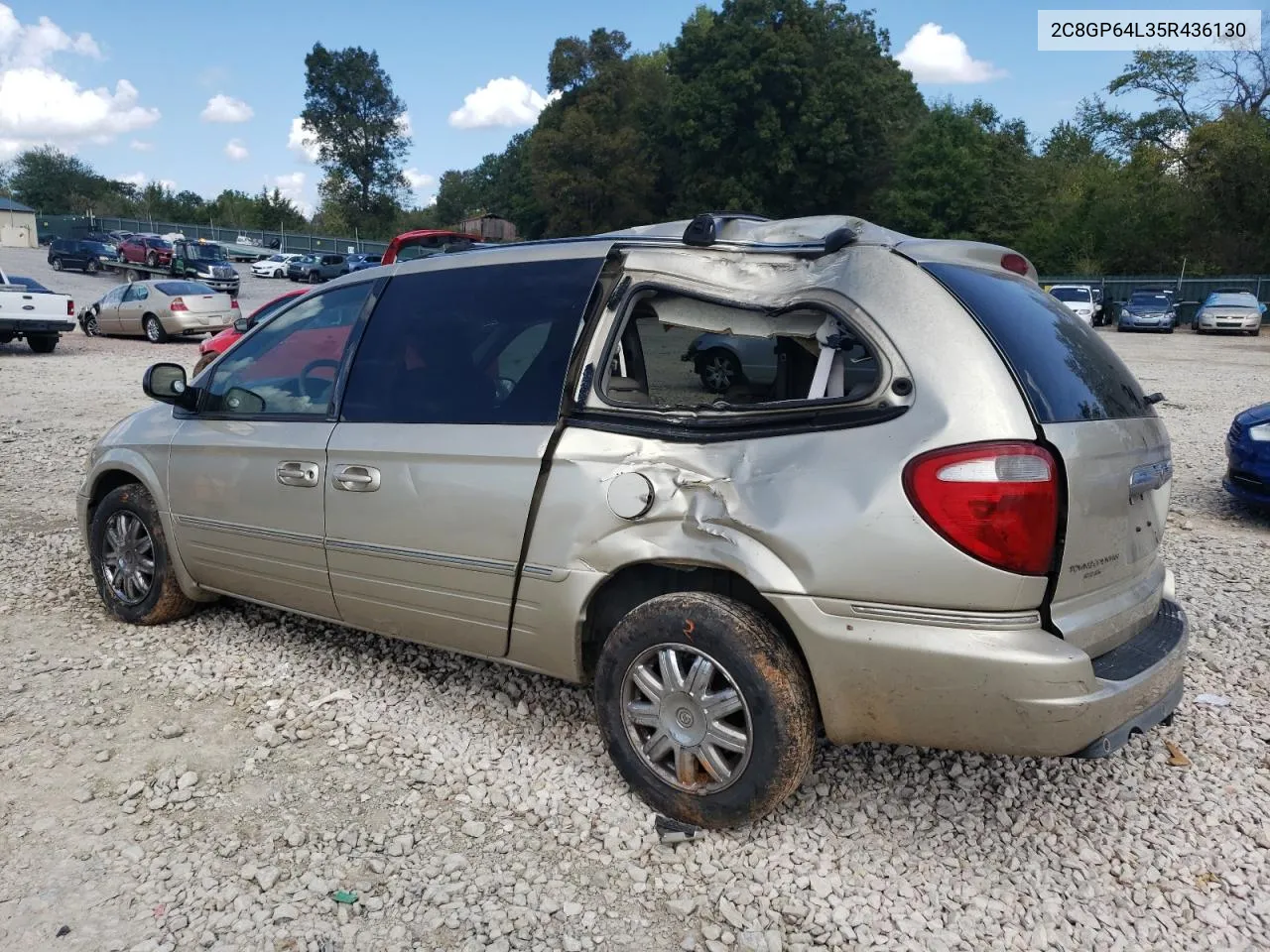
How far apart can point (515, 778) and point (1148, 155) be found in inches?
2119

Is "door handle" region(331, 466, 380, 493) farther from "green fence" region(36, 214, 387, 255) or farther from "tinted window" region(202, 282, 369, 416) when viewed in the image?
"green fence" region(36, 214, 387, 255)

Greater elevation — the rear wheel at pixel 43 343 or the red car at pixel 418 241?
the red car at pixel 418 241

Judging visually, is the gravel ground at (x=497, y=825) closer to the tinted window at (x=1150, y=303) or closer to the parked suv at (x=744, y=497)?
the parked suv at (x=744, y=497)

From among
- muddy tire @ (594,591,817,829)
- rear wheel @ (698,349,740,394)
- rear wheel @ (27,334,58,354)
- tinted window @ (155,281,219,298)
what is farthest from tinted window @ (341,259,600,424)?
tinted window @ (155,281,219,298)

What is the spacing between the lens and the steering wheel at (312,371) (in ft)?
12.9

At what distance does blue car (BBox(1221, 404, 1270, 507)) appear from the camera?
21.1 ft

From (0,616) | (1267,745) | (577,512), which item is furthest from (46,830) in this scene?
(1267,745)

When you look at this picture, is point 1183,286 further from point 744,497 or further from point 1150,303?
point 744,497

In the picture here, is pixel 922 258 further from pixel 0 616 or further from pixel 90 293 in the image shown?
pixel 90 293

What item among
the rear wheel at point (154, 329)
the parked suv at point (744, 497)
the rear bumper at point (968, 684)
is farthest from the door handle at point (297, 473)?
the rear wheel at point (154, 329)

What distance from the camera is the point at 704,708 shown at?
9.36 feet

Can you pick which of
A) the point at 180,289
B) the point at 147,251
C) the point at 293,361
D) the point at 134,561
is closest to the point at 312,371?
the point at 293,361

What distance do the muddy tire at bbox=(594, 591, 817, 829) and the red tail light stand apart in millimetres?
625

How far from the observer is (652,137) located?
168 ft
